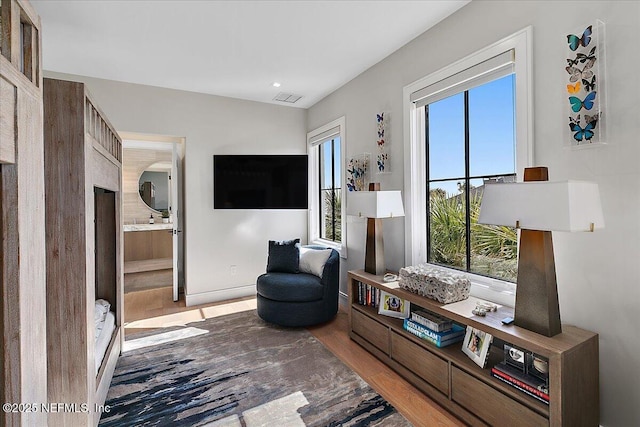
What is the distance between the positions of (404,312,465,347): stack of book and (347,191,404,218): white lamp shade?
2.76ft

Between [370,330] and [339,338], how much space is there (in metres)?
0.43

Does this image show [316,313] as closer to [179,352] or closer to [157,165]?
[179,352]

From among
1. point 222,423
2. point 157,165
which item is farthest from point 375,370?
point 157,165

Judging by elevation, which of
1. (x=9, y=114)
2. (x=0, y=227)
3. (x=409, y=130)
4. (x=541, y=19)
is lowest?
(x=0, y=227)

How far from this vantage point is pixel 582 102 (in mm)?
1652

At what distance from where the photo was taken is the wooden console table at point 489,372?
1433mm

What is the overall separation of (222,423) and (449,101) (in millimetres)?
2806

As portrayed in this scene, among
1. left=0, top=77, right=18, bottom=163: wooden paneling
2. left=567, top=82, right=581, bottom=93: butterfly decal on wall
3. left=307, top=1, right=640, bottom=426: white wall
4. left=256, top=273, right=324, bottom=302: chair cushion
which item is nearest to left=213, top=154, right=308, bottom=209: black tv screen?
left=256, top=273, right=324, bottom=302: chair cushion

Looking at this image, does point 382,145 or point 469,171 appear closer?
point 469,171

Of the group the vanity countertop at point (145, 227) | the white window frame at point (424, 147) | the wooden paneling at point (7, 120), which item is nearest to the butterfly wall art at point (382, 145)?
the white window frame at point (424, 147)

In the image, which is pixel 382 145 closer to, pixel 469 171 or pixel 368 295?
pixel 469 171

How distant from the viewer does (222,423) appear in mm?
1889

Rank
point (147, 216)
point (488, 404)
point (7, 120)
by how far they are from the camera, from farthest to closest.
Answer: point (147, 216)
point (488, 404)
point (7, 120)

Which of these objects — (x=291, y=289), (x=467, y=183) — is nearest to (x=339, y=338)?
(x=291, y=289)
